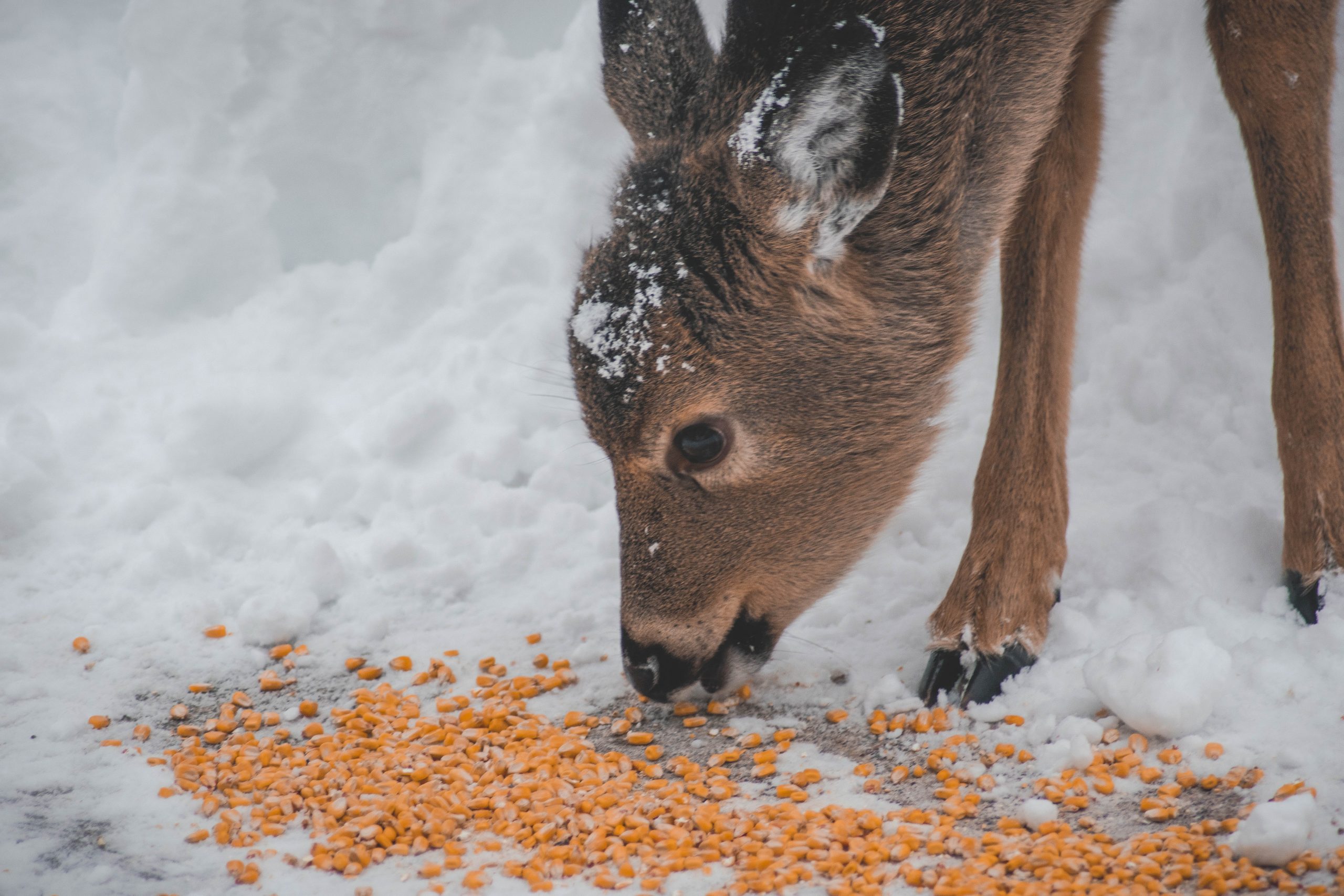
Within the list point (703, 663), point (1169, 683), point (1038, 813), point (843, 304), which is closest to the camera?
point (1038, 813)

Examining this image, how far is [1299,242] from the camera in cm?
378

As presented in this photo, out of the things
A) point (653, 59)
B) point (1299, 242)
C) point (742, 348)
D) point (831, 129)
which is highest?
point (653, 59)

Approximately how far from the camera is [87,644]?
4.34 meters

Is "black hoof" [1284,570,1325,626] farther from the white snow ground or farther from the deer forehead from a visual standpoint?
the deer forehead

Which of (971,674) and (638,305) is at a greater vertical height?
(638,305)

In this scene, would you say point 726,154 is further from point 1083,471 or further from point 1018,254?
point 1083,471

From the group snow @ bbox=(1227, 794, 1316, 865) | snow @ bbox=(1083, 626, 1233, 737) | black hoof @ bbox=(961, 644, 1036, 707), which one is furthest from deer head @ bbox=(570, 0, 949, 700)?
snow @ bbox=(1227, 794, 1316, 865)

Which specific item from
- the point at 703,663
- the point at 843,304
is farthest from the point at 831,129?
the point at 703,663

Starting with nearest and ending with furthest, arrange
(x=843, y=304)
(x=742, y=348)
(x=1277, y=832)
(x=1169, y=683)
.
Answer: (x=1277, y=832) < (x=1169, y=683) < (x=742, y=348) < (x=843, y=304)

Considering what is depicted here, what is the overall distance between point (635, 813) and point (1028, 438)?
2034mm

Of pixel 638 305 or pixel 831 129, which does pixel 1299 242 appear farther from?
pixel 638 305

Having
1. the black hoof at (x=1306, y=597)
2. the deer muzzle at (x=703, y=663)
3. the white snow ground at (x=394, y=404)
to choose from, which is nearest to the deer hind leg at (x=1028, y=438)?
the white snow ground at (x=394, y=404)

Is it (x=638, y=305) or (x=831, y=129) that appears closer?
(x=831, y=129)

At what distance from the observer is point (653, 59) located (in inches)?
148
